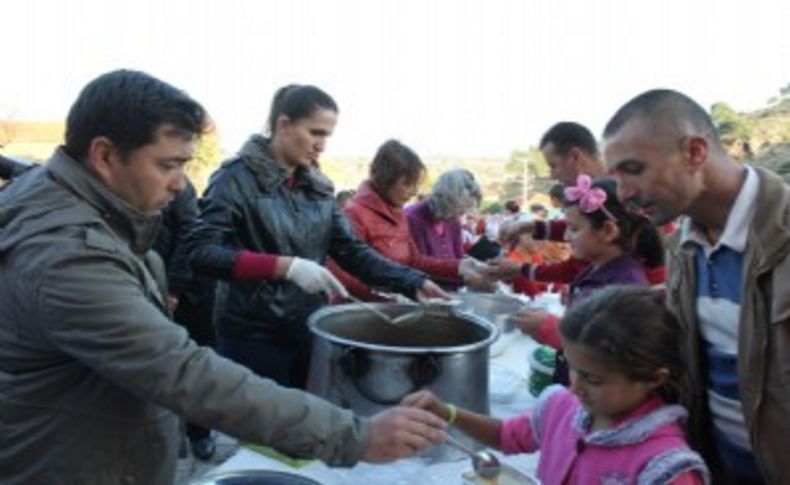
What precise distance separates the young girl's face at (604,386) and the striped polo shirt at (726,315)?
5.4 inches

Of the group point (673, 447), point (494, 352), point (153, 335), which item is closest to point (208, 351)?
point (153, 335)

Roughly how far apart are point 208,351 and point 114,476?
1.14ft

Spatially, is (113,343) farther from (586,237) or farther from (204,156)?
(204,156)

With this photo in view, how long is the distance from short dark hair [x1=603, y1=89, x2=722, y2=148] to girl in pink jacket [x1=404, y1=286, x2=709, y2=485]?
362 mm

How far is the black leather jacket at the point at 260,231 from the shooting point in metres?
2.23

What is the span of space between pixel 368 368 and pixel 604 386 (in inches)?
20.5

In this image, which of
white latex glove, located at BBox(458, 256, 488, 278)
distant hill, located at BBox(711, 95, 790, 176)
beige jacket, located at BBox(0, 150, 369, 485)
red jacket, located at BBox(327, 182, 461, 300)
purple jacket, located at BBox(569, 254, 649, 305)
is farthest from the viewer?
distant hill, located at BBox(711, 95, 790, 176)

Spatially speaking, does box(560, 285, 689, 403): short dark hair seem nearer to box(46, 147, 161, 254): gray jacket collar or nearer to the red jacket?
box(46, 147, 161, 254): gray jacket collar

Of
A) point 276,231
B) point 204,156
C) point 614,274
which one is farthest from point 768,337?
point 204,156

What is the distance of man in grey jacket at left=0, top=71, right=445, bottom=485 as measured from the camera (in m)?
1.10

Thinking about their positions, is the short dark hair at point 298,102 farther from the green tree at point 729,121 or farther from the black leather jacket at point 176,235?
the green tree at point 729,121

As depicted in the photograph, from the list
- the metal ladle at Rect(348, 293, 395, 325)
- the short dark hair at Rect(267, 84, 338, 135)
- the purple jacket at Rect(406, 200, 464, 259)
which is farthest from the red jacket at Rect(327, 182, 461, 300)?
the metal ladle at Rect(348, 293, 395, 325)

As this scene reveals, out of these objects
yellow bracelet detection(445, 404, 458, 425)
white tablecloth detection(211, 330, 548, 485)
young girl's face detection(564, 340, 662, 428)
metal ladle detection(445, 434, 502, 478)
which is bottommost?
white tablecloth detection(211, 330, 548, 485)

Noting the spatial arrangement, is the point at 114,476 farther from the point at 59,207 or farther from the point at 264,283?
the point at 264,283
